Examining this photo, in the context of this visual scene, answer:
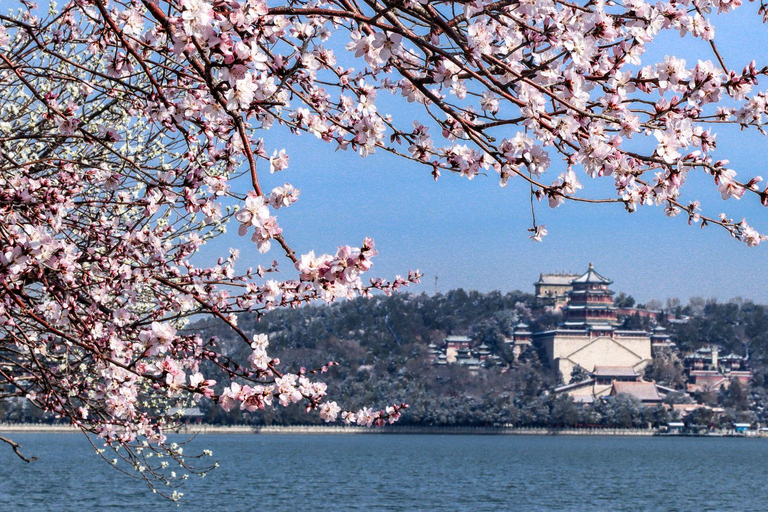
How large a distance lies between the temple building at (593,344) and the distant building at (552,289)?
17.9 metres

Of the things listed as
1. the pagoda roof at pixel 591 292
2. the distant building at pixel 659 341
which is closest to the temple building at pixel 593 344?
the pagoda roof at pixel 591 292

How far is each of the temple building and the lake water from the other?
74.5 feet

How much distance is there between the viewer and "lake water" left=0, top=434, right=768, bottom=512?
1368 inches

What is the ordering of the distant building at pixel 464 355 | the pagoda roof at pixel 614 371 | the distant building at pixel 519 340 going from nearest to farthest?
the pagoda roof at pixel 614 371, the distant building at pixel 464 355, the distant building at pixel 519 340

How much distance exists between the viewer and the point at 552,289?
5113 inches

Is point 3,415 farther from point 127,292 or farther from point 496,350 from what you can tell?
point 127,292

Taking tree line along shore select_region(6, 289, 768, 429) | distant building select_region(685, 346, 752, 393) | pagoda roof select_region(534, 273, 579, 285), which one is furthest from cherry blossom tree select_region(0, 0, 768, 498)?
pagoda roof select_region(534, 273, 579, 285)

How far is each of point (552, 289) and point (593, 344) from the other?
3142 centimetres

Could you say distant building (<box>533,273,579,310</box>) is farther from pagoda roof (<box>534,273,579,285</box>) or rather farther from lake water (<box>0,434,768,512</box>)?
lake water (<box>0,434,768,512</box>)

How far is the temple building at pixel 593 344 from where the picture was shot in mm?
98375

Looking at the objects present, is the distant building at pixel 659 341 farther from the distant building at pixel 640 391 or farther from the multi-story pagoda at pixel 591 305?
the distant building at pixel 640 391

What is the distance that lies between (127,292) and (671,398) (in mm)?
91145

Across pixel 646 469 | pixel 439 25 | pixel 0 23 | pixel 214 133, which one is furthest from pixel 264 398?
pixel 646 469

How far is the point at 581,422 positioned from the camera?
3588 inches
